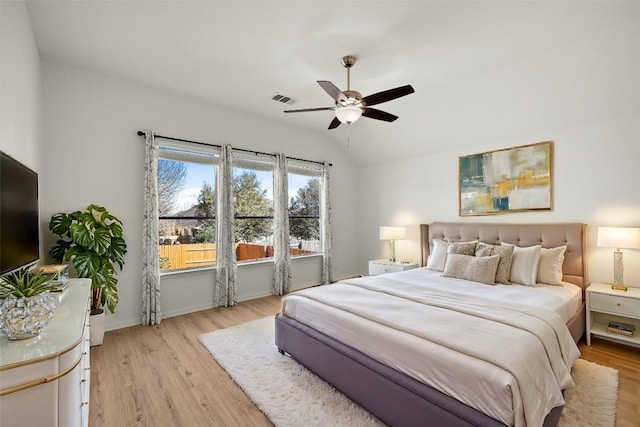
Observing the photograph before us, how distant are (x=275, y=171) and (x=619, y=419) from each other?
4.76 m

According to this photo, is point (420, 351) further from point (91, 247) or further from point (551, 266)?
point (91, 247)

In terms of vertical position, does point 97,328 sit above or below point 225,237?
below

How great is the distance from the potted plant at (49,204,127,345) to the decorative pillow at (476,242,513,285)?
4.36 metres

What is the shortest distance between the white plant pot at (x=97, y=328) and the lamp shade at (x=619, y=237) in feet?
18.2

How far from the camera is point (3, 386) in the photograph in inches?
44.2

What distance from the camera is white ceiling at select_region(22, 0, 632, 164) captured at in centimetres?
249

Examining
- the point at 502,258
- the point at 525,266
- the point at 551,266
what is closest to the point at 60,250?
the point at 502,258

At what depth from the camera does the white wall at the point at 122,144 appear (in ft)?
11.2

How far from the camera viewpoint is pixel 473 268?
3.54m

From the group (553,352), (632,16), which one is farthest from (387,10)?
(553,352)

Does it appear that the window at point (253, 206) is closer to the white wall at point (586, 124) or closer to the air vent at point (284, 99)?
the air vent at point (284, 99)

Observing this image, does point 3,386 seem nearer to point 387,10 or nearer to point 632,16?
point 387,10

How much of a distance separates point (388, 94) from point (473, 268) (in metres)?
2.26

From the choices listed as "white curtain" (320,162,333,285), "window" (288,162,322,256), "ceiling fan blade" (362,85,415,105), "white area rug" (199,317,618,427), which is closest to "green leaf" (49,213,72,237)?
"white area rug" (199,317,618,427)
